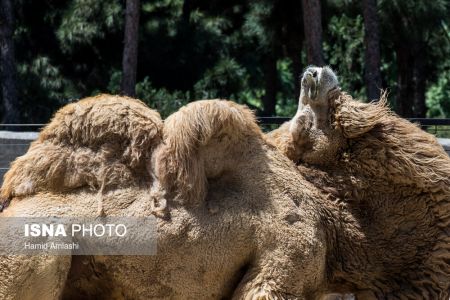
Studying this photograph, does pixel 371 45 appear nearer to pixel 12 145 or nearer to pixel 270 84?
pixel 270 84

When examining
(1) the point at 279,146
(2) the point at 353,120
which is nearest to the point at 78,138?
(1) the point at 279,146

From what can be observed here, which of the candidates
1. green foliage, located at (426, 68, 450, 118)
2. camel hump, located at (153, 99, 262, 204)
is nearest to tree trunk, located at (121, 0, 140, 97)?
camel hump, located at (153, 99, 262, 204)

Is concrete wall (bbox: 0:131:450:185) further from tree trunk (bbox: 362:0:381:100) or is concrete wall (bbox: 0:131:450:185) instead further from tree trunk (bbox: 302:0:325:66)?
tree trunk (bbox: 362:0:381:100)

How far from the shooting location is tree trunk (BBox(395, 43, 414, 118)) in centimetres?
2525

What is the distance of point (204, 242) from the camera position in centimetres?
452

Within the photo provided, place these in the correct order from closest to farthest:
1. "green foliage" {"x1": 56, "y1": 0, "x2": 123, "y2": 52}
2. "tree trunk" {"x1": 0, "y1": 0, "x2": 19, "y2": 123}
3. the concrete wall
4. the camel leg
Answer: the camel leg → the concrete wall → "tree trunk" {"x1": 0, "y1": 0, "x2": 19, "y2": 123} → "green foliage" {"x1": 56, "y1": 0, "x2": 123, "y2": 52}

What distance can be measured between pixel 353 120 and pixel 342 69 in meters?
23.3

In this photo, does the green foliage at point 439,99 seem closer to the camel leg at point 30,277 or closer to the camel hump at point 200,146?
the camel hump at point 200,146

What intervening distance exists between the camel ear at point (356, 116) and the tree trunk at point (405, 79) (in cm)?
2037

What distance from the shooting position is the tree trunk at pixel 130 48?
19703mm

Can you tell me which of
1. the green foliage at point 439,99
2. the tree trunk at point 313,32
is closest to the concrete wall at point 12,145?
the tree trunk at point 313,32

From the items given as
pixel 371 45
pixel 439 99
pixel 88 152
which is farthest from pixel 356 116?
pixel 439 99

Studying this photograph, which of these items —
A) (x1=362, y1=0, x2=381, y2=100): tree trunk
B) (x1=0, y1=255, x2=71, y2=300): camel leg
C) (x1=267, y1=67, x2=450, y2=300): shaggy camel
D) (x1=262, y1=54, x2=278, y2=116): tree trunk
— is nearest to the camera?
(x1=0, y1=255, x2=71, y2=300): camel leg

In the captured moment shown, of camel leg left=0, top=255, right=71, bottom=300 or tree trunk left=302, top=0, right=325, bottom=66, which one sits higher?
tree trunk left=302, top=0, right=325, bottom=66
